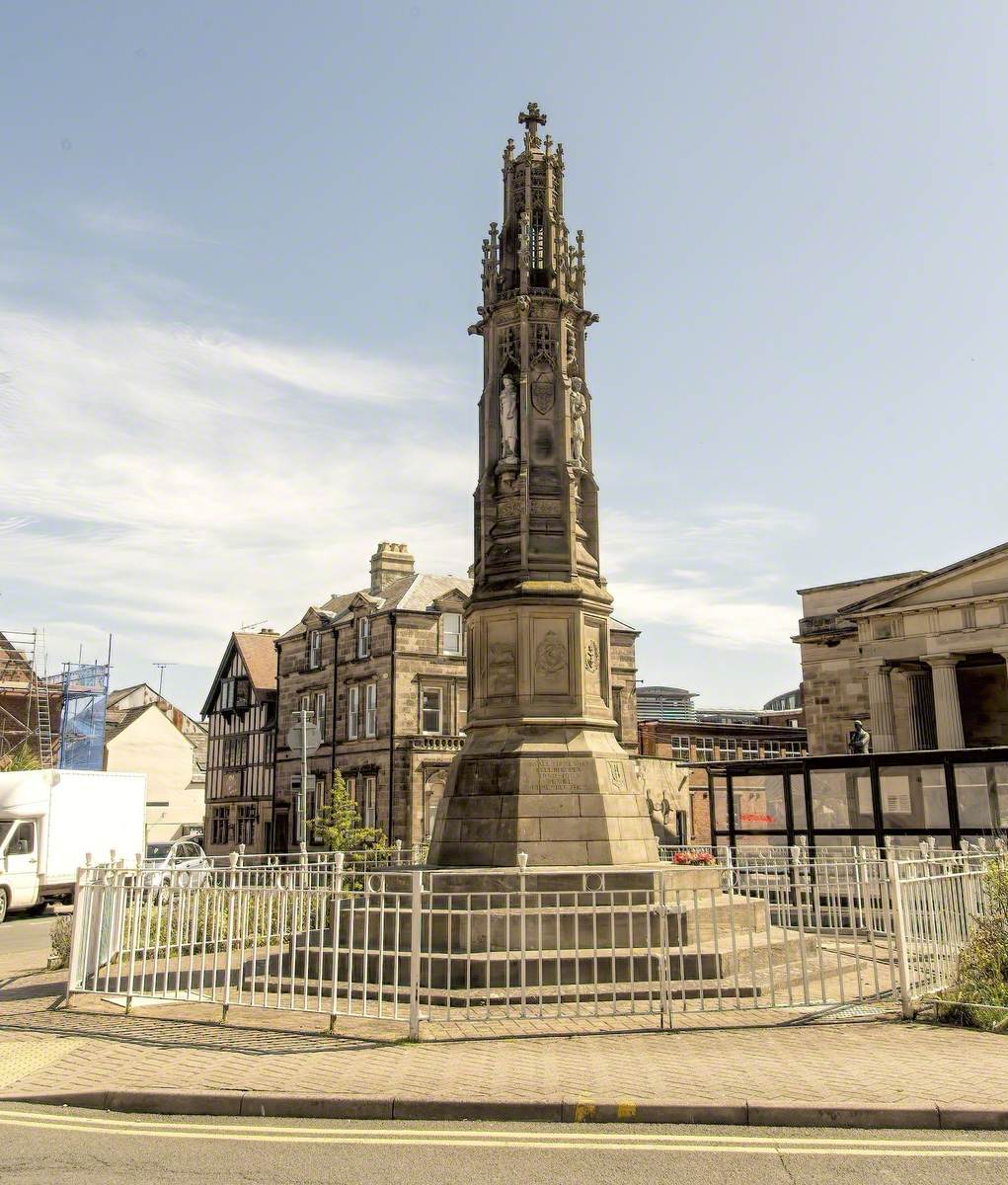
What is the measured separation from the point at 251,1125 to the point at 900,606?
112ft

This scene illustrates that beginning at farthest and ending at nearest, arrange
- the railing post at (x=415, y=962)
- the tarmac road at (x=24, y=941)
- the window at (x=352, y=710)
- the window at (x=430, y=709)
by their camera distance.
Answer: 1. the window at (x=352, y=710)
2. the window at (x=430, y=709)
3. the tarmac road at (x=24, y=941)
4. the railing post at (x=415, y=962)

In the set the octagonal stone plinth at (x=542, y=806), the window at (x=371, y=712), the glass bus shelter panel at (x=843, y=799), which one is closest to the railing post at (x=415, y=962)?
the octagonal stone plinth at (x=542, y=806)

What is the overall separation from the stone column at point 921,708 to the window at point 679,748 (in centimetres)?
1519

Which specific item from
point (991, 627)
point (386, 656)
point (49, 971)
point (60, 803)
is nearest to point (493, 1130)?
point (49, 971)

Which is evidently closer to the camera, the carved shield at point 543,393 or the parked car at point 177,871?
the parked car at point 177,871

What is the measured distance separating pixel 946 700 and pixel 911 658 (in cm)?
196

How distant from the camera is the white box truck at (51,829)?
23.7m

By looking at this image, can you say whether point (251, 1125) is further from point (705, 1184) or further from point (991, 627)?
point (991, 627)

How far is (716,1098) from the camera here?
6.75 metres

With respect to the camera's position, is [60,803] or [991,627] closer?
[60,803]

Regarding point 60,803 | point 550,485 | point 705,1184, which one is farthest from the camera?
point 60,803

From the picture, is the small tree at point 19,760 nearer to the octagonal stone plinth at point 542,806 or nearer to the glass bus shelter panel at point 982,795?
the octagonal stone plinth at point 542,806

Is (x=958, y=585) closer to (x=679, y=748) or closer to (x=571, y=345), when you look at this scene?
(x=679, y=748)

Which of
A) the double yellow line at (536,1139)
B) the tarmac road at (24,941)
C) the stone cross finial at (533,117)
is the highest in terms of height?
the stone cross finial at (533,117)
